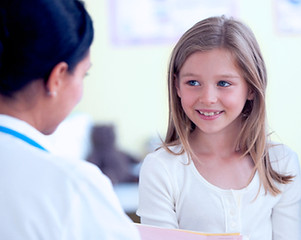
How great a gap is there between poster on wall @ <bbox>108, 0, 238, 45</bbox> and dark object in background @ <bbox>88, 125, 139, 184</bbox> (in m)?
0.92

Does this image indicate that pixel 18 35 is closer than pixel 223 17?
Yes

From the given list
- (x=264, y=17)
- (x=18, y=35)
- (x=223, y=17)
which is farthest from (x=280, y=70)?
(x=18, y=35)

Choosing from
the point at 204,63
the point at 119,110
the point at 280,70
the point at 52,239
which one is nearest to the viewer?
the point at 52,239

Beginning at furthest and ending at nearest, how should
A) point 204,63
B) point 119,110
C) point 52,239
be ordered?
1. point 119,110
2. point 204,63
3. point 52,239

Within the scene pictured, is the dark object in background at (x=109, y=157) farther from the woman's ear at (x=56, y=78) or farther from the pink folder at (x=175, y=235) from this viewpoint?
the woman's ear at (x=56, y=78)

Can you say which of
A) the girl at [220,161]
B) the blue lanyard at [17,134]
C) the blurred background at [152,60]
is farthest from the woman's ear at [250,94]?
the blurred background at [152,60]

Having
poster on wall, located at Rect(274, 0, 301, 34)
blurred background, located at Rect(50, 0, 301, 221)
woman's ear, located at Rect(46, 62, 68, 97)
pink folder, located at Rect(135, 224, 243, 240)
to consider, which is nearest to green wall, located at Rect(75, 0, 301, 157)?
blurred background, located at Rect(50, 0, 301, 221)

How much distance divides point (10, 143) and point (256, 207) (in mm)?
756

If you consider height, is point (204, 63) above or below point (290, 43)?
above

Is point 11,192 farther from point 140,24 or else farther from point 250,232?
point 140,24

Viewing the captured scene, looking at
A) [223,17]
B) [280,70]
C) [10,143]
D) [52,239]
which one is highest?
[223,17]

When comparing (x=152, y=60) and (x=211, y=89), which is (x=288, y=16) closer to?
(x=152, y=60)

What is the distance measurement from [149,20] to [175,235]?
3.36m

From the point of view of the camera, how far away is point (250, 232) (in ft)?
3.86
